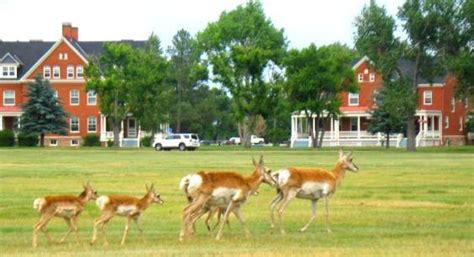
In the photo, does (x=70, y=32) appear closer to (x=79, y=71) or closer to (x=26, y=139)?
(x=79, y=71)

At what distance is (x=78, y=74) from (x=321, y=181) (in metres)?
106

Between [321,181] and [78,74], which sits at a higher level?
[78,74]

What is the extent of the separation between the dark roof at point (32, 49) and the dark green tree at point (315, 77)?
3146cm

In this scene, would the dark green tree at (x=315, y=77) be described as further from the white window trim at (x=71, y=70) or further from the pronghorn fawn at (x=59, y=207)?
the pronghorn fawn at (x=59, y=207)

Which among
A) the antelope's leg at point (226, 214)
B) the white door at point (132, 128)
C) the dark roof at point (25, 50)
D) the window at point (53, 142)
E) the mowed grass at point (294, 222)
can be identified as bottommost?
the mowed grass at point (294, 222)

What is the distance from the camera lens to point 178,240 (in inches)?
792

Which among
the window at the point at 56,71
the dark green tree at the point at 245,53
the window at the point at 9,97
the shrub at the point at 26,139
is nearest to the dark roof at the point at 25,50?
the window at the point at 9,97

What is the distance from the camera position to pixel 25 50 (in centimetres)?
12781

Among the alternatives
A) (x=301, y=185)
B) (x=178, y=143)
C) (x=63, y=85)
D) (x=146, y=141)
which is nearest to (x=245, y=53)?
(x=178, y=143)

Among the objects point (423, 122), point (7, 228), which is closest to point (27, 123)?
point (423, 122)

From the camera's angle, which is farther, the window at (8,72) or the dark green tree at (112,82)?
the window at (8,72)

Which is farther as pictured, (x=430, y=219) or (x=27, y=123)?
(x=27, y=123)

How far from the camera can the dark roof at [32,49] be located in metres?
126

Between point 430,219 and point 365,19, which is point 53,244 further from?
point 365,19
